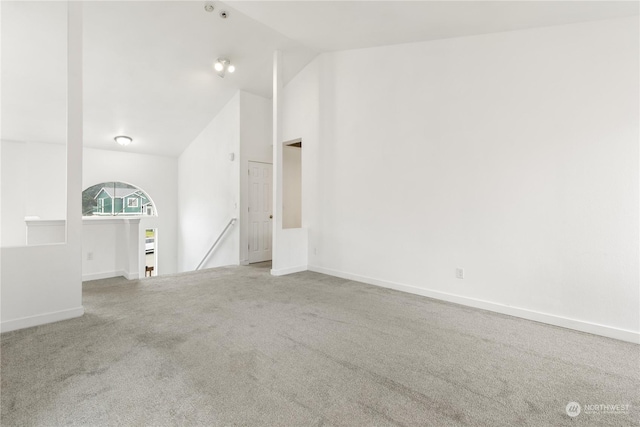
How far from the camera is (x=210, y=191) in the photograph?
6.39 metres

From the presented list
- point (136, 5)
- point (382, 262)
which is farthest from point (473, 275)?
point (136, 5)

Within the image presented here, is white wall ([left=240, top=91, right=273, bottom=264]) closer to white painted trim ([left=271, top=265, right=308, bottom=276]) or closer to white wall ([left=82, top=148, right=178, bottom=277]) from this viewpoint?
white painted trim ([left=271, top=265, right=308, bottom=276])

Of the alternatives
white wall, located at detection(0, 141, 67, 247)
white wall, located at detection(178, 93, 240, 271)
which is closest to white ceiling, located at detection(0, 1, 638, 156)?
white wall, located at detection(0, 141, 67, 247)

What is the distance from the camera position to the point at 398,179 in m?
3.78

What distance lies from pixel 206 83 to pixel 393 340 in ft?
16.5

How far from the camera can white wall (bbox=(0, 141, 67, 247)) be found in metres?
5.49

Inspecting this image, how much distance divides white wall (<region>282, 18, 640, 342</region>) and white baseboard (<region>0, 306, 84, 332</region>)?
124 inches

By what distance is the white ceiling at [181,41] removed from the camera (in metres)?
2.95

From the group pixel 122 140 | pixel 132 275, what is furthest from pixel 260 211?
pixel 122 140

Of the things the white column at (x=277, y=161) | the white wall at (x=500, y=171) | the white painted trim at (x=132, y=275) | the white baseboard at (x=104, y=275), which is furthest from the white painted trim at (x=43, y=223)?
the white wall at (x=500, y=171)

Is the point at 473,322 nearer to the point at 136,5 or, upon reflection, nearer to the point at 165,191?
the point at 136,5

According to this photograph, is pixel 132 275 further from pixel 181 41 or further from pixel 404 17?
pixel 404 17

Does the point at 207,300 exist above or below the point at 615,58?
below

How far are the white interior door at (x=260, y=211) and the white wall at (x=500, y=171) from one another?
198 centimetres
